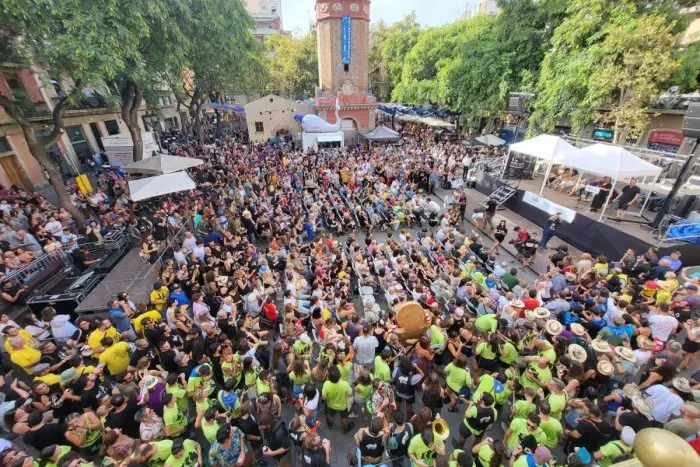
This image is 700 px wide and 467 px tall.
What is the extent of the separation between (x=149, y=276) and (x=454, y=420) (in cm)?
773

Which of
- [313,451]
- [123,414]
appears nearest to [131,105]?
[123,414]

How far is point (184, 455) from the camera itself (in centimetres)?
350

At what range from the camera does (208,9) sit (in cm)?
1285

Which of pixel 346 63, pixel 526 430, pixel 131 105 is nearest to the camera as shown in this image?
pixel 526 430

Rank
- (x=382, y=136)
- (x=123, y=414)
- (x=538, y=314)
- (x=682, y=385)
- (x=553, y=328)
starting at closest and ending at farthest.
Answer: (x=123, y=414)
(x=682, y=385)
(x=553, y=328)
(x=538, y=314)
(x=382, y=136)

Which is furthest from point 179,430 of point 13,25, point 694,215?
point 694,215

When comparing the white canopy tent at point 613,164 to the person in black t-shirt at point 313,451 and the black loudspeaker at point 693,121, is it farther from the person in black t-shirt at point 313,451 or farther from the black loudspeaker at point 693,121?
the person in black t-shirt at point 313,451

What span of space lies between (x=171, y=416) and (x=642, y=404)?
20.4ft

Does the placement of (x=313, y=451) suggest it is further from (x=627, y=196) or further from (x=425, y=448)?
(x=627, y=196)

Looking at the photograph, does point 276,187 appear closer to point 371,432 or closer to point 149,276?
point 149,276

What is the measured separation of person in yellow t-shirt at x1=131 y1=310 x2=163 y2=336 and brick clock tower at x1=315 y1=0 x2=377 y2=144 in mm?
26563

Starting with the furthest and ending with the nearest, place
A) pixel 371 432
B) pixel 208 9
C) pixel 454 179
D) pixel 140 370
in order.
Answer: pixel 454 179
pixel 208 9
pixel 140 370
pixel 371 432

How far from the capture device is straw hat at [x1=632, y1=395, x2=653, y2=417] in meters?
3.92

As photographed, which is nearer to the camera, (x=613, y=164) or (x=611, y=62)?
(x=613, y=164)
